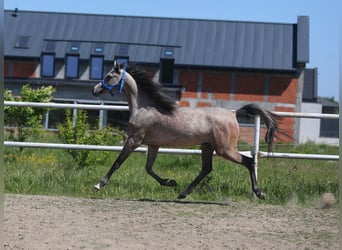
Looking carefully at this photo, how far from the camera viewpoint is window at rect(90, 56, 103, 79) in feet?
106

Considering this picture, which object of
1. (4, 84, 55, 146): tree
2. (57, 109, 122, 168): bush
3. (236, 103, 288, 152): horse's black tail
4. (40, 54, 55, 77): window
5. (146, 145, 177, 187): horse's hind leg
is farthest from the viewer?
(40, 54, 55, 77): window

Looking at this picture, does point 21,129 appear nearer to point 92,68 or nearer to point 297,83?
point 92,68

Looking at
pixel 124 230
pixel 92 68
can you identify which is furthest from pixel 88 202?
pixel 92 68

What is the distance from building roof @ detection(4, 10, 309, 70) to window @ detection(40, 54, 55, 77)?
35 centimetres

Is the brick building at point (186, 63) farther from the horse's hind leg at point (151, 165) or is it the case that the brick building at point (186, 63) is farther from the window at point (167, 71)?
the horse's hind leg at point (151, 165)

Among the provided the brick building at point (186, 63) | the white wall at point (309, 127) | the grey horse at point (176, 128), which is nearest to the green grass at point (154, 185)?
the grey horse at point (176, 128)

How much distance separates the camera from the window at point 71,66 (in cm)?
3234

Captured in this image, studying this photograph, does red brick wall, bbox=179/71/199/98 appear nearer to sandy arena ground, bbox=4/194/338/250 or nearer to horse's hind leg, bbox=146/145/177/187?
horse's hind leg, bbox=146/145/177/187

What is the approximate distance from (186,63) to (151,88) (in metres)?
24.9

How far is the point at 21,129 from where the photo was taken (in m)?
14.5

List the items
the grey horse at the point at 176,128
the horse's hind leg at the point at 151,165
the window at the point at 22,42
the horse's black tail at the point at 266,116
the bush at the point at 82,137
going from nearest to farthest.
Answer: the grey horse at the point at 176,128
the horse's hind leg at the point at 151,165
the horse's black tail at the point at 266,116
the bush at the point at 82,137
the window at the point at 22,42

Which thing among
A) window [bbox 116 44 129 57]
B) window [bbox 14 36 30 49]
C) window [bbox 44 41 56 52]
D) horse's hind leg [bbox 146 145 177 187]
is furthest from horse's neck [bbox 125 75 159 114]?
window [bbox 14 36 30 49]

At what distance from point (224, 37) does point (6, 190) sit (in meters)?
28.0

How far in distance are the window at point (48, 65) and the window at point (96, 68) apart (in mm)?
2159
